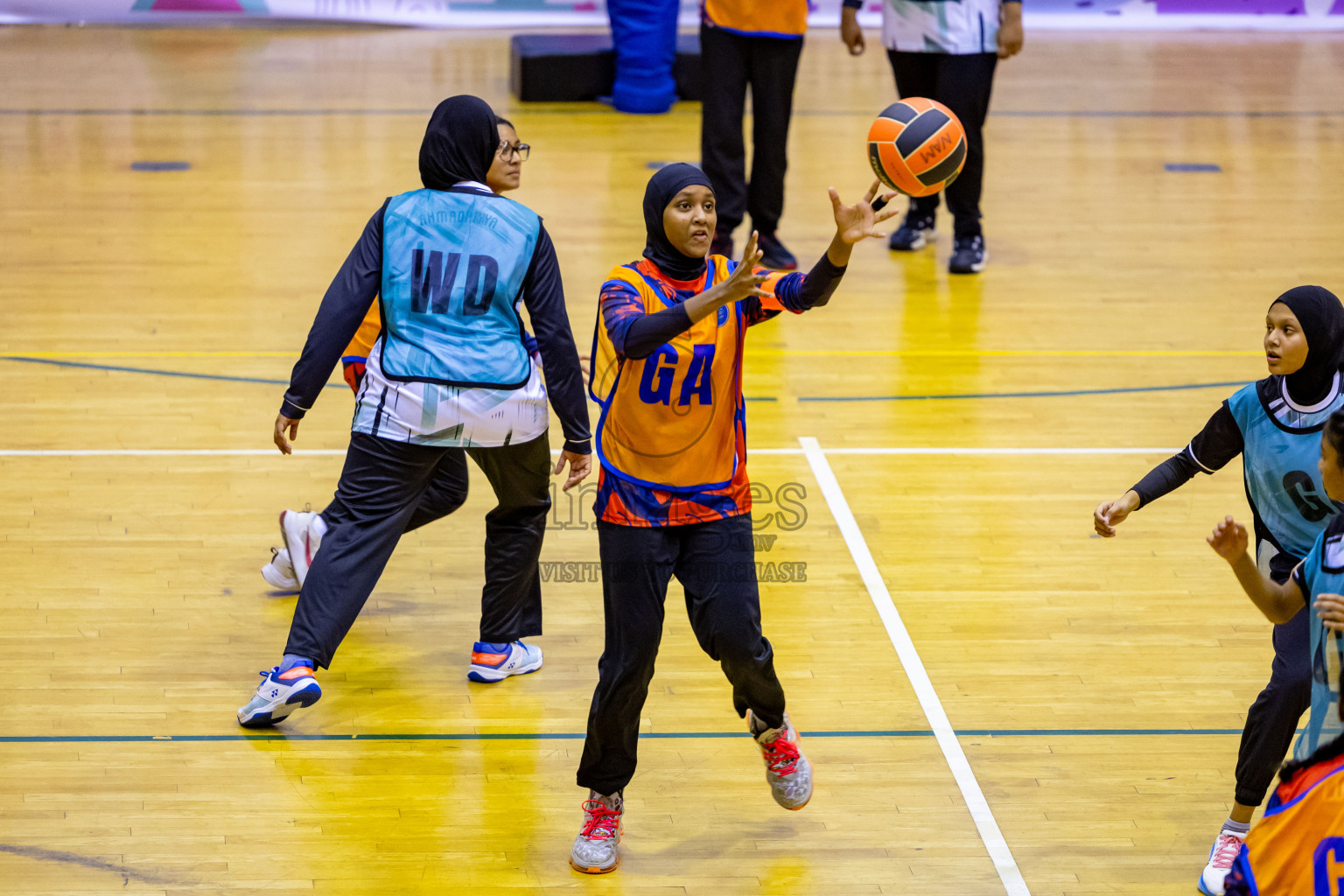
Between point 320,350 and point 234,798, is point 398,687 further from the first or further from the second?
point 320,350

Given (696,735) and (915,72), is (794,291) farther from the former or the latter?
(915,72)

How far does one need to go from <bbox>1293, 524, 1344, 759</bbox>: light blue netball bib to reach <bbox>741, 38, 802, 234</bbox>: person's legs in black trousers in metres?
5.37

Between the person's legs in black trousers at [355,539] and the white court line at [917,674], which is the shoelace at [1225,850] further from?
the person's legs in black trousers at [355,539]

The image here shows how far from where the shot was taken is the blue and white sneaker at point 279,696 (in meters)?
4.07

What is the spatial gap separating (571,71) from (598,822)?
906 cm

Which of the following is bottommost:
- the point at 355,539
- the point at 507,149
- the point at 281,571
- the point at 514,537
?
the point at 281,571

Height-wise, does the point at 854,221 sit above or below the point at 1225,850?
above

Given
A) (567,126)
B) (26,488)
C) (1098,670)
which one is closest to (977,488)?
(1098,670)

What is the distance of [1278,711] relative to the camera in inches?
135

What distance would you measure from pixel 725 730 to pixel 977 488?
2000 millimetres

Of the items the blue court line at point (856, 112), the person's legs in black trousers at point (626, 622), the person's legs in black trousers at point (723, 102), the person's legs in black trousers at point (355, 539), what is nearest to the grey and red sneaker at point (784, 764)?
the person's legs in black trousers at point (626, 622)

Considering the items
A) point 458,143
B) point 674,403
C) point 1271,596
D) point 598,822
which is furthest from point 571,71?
point 1271,596

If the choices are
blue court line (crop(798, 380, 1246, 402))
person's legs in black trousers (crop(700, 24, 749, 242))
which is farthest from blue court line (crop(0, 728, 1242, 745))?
person's legs in black trousers (crop(700, 24, 749, 242))

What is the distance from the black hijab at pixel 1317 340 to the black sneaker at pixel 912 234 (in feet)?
17.6
